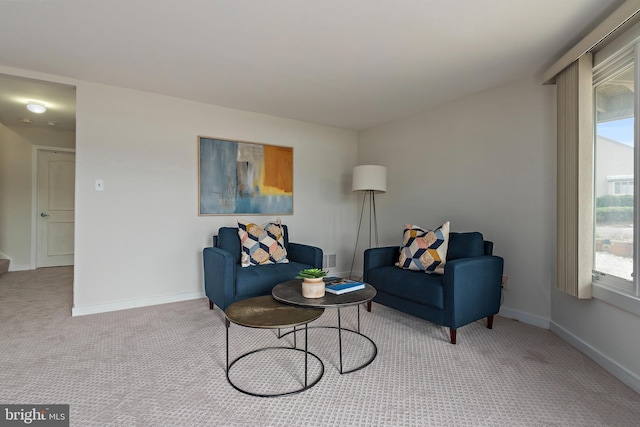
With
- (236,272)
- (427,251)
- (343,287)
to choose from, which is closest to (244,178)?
(236,272)

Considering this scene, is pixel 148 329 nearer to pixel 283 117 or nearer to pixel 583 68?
pixel 283 117

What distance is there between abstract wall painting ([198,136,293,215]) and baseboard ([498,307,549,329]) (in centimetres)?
258

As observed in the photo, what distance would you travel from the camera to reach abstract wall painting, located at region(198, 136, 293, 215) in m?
3.48

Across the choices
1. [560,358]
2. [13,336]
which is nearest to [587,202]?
[560,358]

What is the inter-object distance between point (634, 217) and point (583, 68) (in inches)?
41.3

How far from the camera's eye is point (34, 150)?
491cm

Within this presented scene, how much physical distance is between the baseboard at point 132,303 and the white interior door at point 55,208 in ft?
10.3

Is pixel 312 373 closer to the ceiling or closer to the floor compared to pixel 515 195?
closer to the floor

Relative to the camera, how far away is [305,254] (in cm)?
316

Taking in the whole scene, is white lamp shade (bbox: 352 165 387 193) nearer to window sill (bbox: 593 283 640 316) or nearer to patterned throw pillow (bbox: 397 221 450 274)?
patterned throw pillow (bbox: 397 221 450 274)

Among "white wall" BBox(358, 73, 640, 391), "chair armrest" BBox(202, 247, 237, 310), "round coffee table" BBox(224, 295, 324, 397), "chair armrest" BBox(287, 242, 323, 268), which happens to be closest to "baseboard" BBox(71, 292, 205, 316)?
"chair armrest" BBox(202, 247, 237, 310)

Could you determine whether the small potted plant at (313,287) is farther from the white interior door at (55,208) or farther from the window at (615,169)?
the white interior door at (55,208)

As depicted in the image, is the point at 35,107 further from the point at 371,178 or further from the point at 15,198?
the point at 371,178

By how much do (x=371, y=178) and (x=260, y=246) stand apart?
1528 mm
